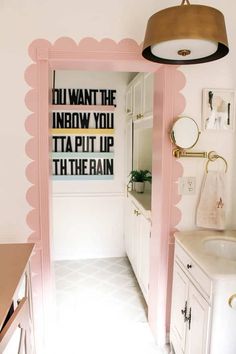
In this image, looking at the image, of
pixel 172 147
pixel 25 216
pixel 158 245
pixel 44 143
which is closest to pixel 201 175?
pixel 172 147

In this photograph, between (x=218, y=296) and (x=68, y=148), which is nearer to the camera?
(x=218, y=296)

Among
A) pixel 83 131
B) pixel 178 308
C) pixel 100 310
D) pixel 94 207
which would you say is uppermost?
pixel 83 131

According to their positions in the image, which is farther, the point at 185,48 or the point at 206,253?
the point at 206,253

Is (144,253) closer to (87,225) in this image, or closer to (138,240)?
(138,240)

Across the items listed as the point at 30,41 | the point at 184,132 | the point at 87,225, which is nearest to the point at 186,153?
the point at 184,132

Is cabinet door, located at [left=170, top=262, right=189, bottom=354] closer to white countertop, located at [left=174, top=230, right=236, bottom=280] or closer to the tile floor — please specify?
white countertop, located at [left=174, top=230, right=236, bottom=280]

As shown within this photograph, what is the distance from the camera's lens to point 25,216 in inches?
71.6

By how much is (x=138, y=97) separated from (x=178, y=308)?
1906 millimetres

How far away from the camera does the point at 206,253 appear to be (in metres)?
1.55

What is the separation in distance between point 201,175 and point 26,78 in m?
1.28

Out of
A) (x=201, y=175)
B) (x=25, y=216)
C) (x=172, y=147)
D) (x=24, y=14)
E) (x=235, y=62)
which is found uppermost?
(x=24, y=14)

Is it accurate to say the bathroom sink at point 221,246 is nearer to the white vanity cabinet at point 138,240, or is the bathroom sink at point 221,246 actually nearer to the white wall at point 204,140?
the white wall at point 204,140

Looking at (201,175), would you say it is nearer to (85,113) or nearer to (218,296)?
(218,296)

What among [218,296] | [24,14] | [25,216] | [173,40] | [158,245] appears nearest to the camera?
[173,40]
